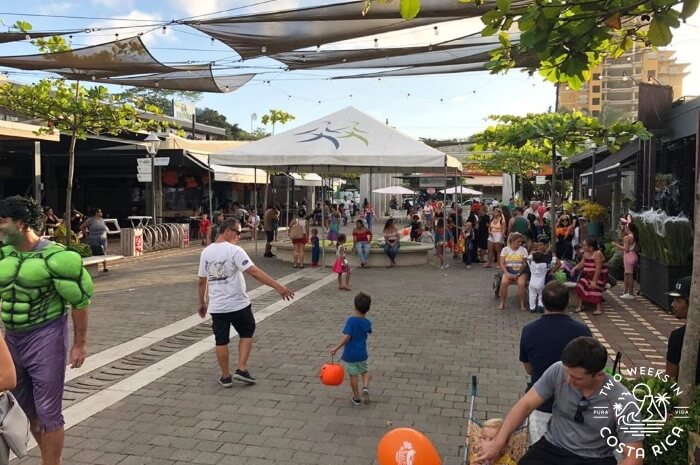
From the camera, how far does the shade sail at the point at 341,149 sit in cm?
1373

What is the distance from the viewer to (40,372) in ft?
11.3

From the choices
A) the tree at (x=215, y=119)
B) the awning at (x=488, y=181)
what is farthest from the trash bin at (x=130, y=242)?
the tree at (x=215, y=119)

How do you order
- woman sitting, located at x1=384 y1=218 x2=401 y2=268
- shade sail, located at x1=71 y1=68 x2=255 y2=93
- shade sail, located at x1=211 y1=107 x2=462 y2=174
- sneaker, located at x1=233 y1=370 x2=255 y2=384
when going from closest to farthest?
sneaker, located at x1=233 y1=370 x2=255 y2=384 < shade sail, located at x1=71 y1=68 x2=255 y2=93 < shade sail, located at x1=211 y1=107 x2=462 y2=174 < woman sitting, located at x1=384 y1=218 x2=401 y2=268

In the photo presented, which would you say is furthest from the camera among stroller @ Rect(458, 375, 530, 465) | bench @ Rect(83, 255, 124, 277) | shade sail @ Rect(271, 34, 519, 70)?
bench @ Rect(83, 255, 124, 277)

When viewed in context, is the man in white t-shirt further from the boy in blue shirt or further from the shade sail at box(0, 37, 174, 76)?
the shade sail at box(0, 37, 174, 76)

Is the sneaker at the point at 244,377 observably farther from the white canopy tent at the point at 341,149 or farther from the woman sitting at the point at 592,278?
the white canopy tent at the point at 341,149

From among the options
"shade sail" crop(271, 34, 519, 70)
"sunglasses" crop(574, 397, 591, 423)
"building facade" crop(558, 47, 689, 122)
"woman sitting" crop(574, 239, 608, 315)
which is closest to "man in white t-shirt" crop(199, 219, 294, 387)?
"sunglasses" crop(574, 397, 591, 423)

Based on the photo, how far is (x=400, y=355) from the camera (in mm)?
6840

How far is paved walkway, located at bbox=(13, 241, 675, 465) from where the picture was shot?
170 inches

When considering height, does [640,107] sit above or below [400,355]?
above

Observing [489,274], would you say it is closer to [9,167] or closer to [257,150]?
[257,150]

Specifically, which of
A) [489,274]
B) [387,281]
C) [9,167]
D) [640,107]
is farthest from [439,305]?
[9,167]

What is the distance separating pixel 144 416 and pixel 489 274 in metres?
10.5

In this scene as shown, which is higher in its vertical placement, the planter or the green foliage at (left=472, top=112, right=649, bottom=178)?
the green foliage at (left=472, top=112, right=649, bottom=178)
